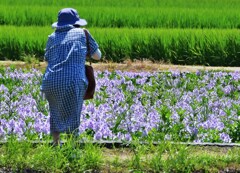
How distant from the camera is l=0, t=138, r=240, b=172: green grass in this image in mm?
5262

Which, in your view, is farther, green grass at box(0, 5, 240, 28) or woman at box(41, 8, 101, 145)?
green grass at box(0, 5, 240, 28)

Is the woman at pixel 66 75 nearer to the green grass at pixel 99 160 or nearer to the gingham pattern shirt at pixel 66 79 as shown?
the gingham pattern shirt at pixel 66 79

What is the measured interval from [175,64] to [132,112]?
6777 millimetres

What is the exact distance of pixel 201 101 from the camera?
336 inches

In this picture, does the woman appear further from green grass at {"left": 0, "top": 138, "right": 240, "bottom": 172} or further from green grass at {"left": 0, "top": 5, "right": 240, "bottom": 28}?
green grass at {"left": 0, "top": 5, "right": 240, "bottom": 28}

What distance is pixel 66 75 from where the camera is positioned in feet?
19.4

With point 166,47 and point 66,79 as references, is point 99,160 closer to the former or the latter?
point 66,79

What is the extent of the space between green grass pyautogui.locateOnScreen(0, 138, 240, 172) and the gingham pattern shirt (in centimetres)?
40

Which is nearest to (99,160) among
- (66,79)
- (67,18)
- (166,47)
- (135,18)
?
(66,79)

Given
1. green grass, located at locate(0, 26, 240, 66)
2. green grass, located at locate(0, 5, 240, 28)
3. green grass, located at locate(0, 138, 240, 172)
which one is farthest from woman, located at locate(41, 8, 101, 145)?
green grass, located at locate(0, 5, 240, 28)

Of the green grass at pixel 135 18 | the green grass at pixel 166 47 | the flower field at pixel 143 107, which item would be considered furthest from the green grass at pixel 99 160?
the green grass at pixel 135 18

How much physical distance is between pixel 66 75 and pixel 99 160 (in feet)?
2.88

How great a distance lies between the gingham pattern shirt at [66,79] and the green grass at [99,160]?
15.8 inches

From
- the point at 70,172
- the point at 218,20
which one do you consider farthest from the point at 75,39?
the point at 218,20
